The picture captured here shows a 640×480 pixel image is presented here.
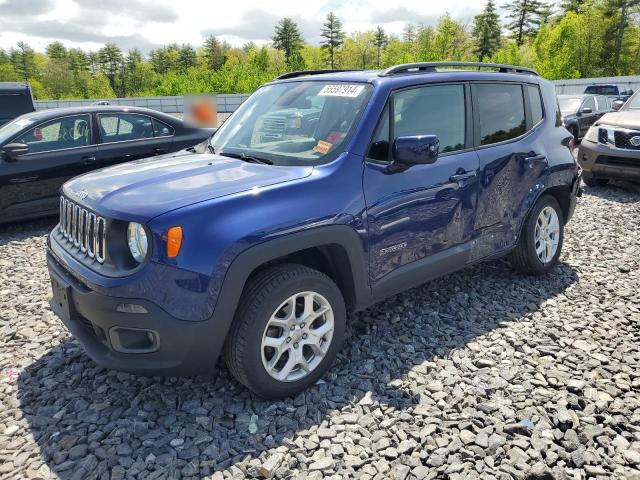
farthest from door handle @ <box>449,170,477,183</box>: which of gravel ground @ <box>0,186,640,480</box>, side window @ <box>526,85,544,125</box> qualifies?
side window @ <box>526,85,544,125</box>

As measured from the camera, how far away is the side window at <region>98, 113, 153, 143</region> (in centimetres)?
695

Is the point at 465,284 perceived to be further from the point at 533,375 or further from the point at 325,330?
the point at 325,330

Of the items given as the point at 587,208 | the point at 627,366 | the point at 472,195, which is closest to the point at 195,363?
the point at 472,195

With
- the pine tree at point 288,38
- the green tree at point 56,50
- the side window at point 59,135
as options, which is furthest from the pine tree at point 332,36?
the side window at point 59,135

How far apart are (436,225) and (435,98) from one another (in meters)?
0.92

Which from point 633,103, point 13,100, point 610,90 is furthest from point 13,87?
point 610,90

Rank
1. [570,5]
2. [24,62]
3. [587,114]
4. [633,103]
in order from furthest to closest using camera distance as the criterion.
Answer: [24,62], [570,5], [587,114], [633,103]

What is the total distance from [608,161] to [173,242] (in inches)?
310

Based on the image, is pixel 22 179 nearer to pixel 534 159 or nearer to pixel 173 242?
pixel 173 242

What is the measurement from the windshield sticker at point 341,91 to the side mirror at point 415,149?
1.66ft

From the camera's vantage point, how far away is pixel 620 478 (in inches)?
92.8

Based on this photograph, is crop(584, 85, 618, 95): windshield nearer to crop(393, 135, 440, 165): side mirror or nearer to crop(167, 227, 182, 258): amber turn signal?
crop(393, 135, 440, 165): side mirror

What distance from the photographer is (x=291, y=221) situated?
2713 millimetres

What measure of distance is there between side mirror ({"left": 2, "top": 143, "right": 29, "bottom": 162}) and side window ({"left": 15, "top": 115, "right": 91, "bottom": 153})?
0.21 meters
